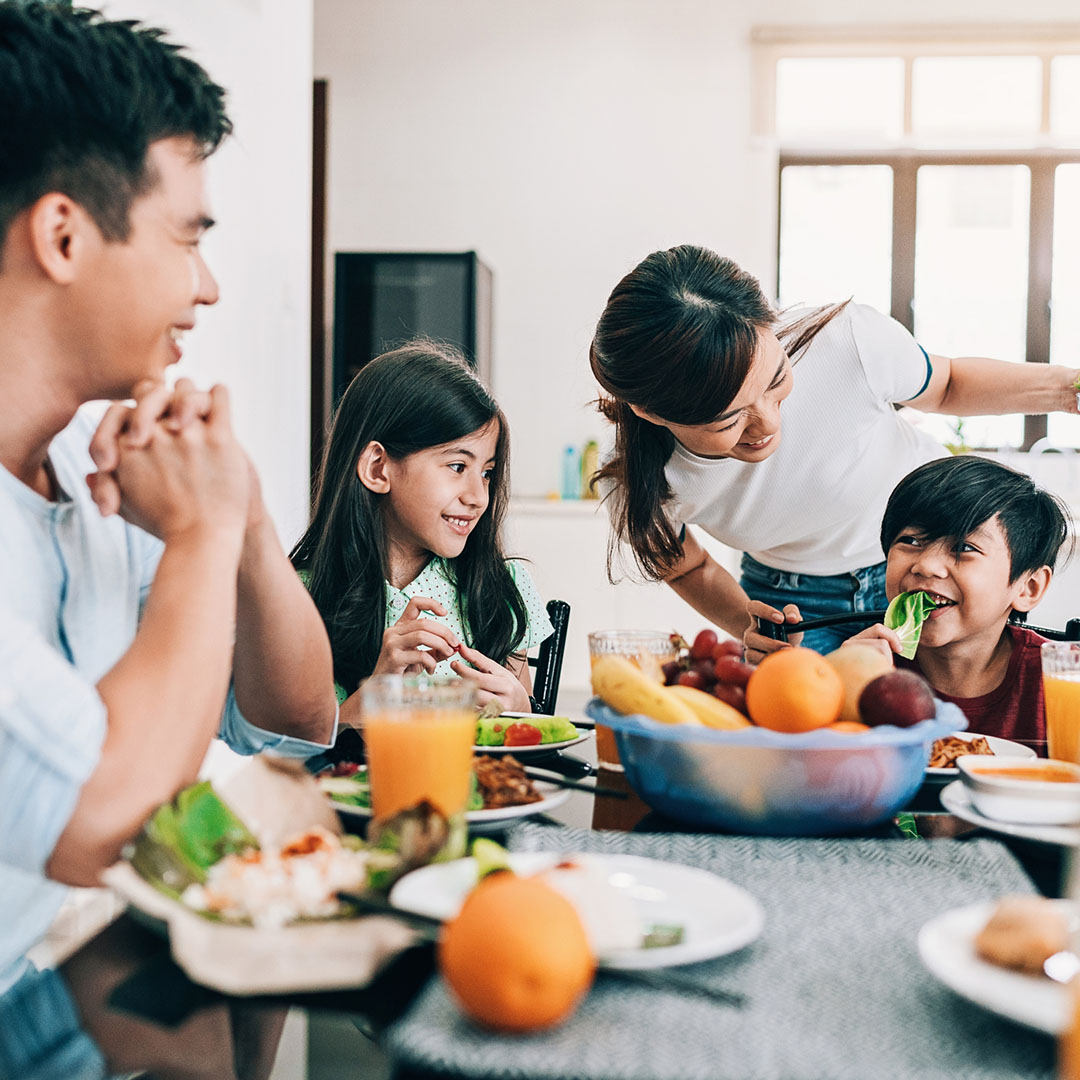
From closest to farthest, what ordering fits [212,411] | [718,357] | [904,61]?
[212,411] < [718,357] < [904,61]

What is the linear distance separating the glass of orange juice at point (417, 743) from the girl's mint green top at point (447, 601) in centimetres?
109

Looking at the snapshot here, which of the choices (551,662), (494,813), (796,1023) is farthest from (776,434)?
(796,1023)

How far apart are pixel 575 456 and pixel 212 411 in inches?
173

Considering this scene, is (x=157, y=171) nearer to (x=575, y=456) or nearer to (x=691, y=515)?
(x=691, y=515)

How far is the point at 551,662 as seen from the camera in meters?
1.93

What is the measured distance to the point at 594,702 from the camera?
1.01 metres

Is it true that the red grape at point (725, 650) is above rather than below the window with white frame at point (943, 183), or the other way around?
below

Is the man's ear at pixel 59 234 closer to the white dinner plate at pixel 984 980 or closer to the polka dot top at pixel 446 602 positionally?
the white dinner plate at pixel 984 980

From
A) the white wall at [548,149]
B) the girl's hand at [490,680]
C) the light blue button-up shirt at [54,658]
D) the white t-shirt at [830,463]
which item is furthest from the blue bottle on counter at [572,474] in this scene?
the light blue button-up shirt at [54,658]

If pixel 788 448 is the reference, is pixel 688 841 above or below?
below

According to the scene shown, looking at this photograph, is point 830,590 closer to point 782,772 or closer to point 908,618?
point 908,618

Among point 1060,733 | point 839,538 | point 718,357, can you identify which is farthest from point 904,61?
point 1060,733

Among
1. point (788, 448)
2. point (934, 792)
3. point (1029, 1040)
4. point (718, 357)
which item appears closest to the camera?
point (1029, 1040)

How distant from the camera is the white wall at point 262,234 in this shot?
10.6ft
